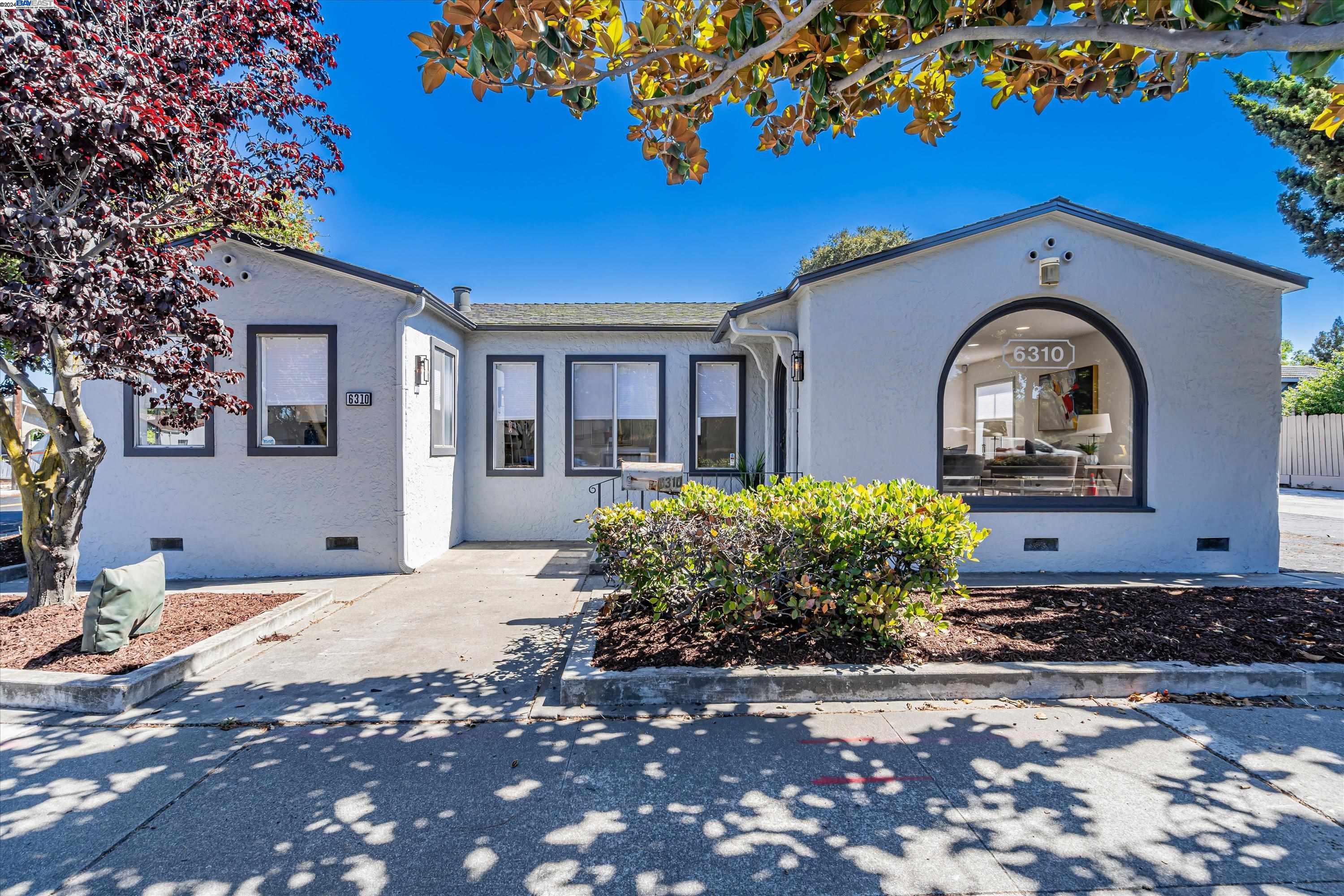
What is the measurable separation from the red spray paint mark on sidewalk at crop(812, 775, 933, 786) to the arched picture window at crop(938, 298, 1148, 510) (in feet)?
14.9

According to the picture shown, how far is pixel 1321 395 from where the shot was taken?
19.8m

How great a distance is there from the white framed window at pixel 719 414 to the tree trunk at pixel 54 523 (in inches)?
265

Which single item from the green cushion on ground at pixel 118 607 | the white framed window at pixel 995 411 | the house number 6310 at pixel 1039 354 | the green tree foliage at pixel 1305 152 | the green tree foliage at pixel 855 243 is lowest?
the green cushion on ground at pixel 118 607

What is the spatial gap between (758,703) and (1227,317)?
728 centimetres

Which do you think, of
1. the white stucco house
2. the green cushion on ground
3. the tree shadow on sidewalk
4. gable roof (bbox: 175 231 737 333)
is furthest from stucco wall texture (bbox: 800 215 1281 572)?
the green cushion on ground

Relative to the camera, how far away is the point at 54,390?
526cm

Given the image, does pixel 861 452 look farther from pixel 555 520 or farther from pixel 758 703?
pixel 555 520

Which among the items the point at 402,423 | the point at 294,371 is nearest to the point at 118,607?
the point at 402,423

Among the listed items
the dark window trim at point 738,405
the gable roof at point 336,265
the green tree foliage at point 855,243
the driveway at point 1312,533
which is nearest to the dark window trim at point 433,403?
the gable roof at point 336,265

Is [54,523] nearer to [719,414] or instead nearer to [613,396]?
[613,396]

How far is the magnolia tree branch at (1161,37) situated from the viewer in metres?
2.86

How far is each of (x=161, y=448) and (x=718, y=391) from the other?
7110 millimetres

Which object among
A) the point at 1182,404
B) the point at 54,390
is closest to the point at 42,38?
the point at 54,390

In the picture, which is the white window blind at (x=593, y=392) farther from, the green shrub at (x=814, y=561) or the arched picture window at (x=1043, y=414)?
the green shrub at (x=814, y=561)
